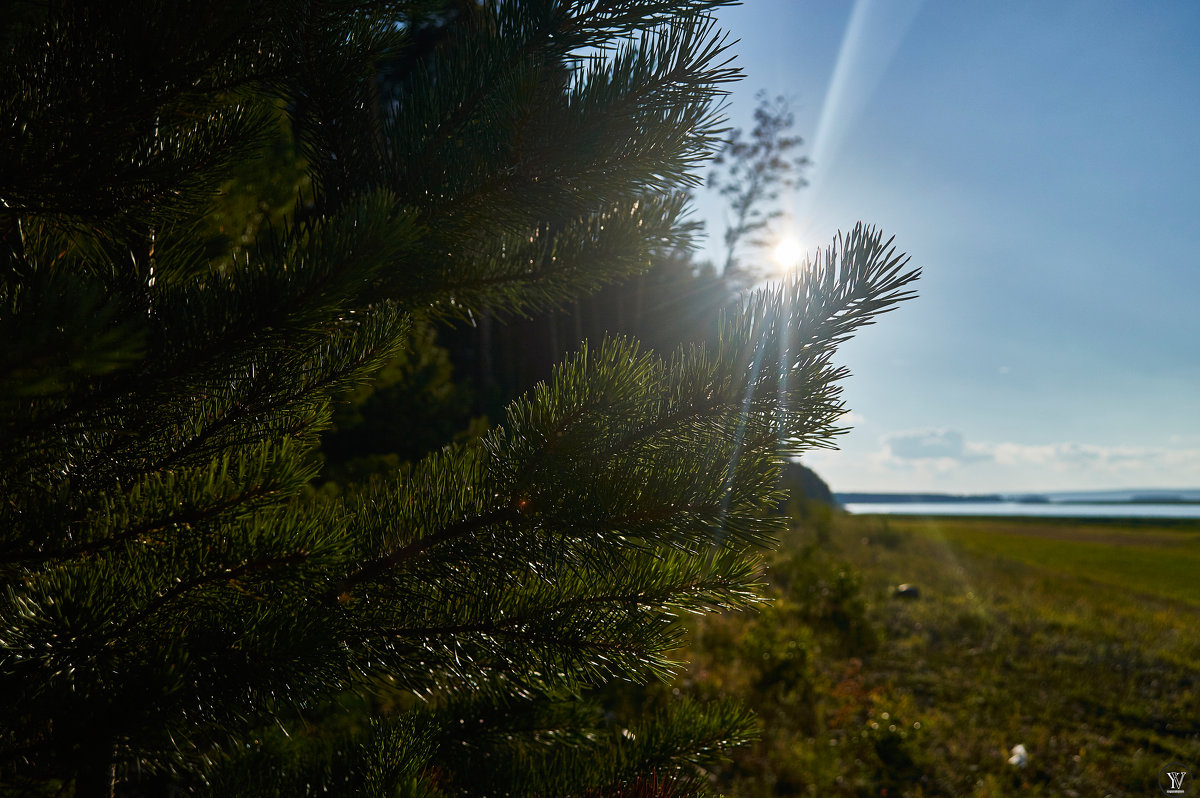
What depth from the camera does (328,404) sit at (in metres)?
1.06

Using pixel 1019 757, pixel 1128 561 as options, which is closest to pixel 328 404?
pixel 1019 757

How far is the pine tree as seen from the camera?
80 centimetres

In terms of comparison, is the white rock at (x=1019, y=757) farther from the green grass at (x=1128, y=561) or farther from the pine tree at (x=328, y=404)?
the green grass at (x=1128, y=561)

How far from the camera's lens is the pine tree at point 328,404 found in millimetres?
803

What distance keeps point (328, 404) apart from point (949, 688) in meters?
11.6

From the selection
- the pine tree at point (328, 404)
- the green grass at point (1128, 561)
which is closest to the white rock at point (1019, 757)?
the pine tree at point (328, 404)

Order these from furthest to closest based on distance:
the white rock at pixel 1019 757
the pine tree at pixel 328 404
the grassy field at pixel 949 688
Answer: the white rock at pixel 1019 757 < the grassy field at pixel 949 688 < the pine tree at pixel 328 404

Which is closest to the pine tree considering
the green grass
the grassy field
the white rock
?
the grassy field

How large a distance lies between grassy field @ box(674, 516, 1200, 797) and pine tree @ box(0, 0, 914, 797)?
2.24 m

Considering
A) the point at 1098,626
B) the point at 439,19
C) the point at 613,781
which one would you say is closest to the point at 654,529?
the point at 613,781

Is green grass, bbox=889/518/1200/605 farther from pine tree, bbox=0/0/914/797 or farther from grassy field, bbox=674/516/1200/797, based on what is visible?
pine tree, bbox=0/0/914/797

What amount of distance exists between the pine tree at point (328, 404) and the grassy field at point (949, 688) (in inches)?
88.1

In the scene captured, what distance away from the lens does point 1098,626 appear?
42.6ft

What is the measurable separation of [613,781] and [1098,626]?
665 inches
